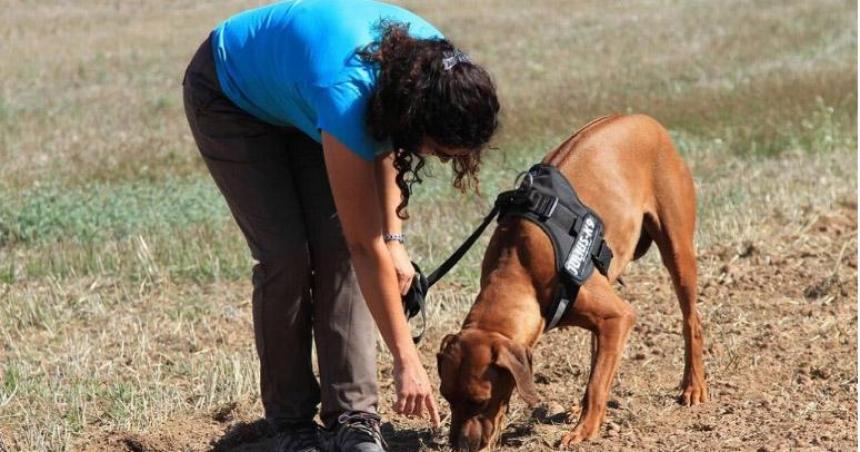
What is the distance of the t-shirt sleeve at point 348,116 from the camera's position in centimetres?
414

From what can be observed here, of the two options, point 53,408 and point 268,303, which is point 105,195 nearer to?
point 53,408

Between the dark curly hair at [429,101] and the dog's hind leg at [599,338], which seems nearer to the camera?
the dark curly hair at [429,101]

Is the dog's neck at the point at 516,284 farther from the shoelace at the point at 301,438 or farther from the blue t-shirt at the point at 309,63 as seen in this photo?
the blue t-shirt at the point at 309,63

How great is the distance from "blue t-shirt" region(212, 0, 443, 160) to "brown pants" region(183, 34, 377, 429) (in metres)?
0.12

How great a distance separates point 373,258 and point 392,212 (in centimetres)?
67

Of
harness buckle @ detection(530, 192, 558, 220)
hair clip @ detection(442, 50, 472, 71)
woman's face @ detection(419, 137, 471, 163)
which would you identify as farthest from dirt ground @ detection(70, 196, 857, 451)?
hair clip @ detection(442, 50, 472, 71)

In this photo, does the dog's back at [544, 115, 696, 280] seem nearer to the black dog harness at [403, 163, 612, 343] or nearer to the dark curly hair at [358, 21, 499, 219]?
the black dog harness at [403, 163, 612, 343]

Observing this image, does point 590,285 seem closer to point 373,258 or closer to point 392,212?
point 392,212

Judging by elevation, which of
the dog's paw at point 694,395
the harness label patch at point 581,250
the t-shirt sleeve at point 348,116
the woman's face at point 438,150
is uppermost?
the t-shirt sleeve at point 348,116

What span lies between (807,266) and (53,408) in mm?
4400

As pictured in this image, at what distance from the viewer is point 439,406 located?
5.97 m

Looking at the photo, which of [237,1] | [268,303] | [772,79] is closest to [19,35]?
[237,1]

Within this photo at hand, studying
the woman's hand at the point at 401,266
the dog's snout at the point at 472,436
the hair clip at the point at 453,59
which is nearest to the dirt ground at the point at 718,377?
the dog's snout at the point at 472,436

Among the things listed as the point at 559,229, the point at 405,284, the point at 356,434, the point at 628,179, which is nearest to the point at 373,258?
the point at 405,284
